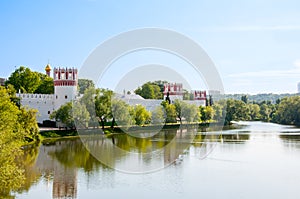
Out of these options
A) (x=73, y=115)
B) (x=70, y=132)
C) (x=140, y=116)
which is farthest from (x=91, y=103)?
(x=140, y=116)

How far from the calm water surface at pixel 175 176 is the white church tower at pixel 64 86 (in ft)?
48.6

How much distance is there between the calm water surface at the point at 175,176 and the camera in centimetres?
1297

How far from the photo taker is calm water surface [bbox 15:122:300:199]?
13.0m

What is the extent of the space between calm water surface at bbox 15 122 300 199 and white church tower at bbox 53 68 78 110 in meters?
14.8

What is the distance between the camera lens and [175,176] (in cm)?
1551

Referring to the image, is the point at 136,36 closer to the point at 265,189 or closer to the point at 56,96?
the point at 265,189

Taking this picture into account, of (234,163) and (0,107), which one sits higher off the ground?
(0,107)

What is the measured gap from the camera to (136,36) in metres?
18.0

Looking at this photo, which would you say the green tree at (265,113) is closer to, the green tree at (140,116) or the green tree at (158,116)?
the green tree at (158,116)

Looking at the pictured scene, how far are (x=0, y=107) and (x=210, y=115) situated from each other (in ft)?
117

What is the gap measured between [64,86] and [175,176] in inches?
955

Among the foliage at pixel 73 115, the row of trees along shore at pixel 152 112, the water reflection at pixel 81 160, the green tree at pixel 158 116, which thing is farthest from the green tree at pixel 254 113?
the water reflection at pixel 81 160

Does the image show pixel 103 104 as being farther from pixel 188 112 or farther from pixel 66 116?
pixel 188 112

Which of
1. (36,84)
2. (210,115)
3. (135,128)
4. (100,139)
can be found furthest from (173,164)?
(210,115)
